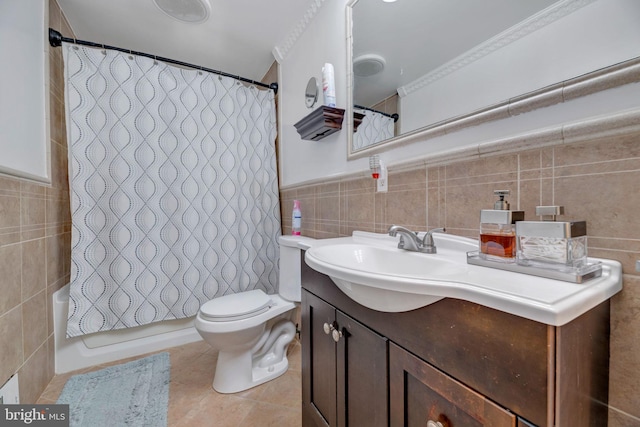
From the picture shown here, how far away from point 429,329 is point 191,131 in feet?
5.86

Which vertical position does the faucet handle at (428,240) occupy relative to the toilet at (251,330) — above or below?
above

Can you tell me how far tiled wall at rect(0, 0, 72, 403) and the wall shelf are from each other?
1325mm

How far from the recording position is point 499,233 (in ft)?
1.91

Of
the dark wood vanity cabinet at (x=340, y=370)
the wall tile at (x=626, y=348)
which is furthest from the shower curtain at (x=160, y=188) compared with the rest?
the wall tile at (x=626, y=348)

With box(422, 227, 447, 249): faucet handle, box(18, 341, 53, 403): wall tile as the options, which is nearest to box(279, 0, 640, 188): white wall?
box(422, 227, 447, 249): faucet handle

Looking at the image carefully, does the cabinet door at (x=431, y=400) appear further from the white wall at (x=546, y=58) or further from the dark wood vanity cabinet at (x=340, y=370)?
the white wall at (x=546, y=58)

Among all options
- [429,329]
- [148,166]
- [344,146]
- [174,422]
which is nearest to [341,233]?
[344,146]

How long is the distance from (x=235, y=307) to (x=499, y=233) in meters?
1.21

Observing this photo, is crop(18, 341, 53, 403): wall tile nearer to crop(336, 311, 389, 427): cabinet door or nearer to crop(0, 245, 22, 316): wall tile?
crop(0, 245, 22, 316): wall tile

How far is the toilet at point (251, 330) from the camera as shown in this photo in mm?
1267

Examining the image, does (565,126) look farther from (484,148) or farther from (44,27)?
(44,27)

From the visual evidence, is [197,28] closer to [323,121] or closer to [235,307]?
[323,121]

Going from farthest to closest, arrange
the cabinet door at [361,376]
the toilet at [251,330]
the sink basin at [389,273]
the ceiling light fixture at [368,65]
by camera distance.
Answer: the toilet at [251,330], the ceiling light fixture at [368,65], the cabinet door at [361,376], the sink basin at [389,273]

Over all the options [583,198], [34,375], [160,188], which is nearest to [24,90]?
[160,188]
